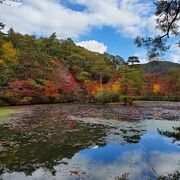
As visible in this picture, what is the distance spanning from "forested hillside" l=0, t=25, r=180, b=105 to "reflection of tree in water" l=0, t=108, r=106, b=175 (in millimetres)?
22692

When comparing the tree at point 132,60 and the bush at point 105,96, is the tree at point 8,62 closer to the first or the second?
the bush at point 105,96

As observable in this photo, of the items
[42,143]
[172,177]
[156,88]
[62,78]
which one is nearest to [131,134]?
[42,143]

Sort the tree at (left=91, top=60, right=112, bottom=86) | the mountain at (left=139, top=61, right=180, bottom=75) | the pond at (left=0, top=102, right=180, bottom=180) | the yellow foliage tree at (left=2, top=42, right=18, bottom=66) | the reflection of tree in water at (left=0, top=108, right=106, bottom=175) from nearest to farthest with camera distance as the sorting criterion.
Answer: the mountain at (left=139, top=61, right=180, bottom=75) → the pond at (left=0, top=102, right=180, bottom=180) → the reflection of tree in water at (left=0, top=108, right=106, bottom=175) → the yellow foliage tree at (left=2, top=42, right=18, bottom=66) → the tree at (left=91, top=60, right=112, bottom=86)

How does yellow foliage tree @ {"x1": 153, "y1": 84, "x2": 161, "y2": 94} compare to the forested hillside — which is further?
yellow foliage tree @ {"x1": 153, "y1": 84, "x2": 161, "y2": 94}

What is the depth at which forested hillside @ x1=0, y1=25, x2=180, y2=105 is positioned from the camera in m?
44.0

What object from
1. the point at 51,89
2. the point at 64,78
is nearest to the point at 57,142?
the point at 51,89

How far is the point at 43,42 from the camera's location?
73.5m

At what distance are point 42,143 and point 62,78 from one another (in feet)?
127

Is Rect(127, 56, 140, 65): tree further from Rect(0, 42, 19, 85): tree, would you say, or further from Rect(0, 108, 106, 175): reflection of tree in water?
Rect(0, 108, 106, 175): reflection of tree in water

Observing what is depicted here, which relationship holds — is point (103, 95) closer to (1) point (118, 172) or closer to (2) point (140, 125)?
(2) point (140, 125)

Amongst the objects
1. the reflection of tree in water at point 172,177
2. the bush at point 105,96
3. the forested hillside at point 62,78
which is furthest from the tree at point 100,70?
the reflection of tree in water at point 172,177

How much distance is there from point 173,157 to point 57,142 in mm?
5862

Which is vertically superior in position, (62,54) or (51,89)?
(62,54)

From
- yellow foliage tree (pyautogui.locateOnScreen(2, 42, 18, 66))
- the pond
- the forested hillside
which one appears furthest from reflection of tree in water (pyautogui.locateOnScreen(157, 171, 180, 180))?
yellow foliage tree (pyautogui.locateOnScreen(2, 42, 18, 66))
